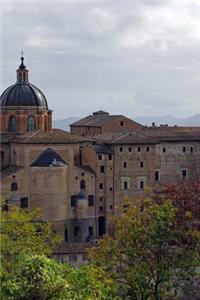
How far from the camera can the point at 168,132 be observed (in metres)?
64.0

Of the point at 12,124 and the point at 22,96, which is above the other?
the point at 22,96

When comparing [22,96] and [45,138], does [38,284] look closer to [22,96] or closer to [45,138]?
[45,138]

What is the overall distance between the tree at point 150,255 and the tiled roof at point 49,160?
70.9ft

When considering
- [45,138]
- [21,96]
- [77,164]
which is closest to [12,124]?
[21,96]

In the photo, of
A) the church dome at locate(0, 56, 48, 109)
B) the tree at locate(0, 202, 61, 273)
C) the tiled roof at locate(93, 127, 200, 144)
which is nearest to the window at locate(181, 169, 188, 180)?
the tiled roof at locate(93, 127, 200, 144)

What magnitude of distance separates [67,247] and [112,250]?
15.0 m

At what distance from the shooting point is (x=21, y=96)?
6344 cm

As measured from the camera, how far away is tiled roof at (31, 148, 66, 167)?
56969mm

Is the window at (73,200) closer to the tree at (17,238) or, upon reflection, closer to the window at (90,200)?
the window at (90,200)

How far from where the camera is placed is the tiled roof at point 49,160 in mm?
56969

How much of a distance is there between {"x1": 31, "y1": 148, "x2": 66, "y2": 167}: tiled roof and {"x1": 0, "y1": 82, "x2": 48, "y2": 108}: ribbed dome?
6579 millimetres

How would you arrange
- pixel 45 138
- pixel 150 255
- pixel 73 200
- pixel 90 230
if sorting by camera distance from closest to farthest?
pixel 150 255 → pixel 45 138 → pixel 73 200 → pixel 90 230

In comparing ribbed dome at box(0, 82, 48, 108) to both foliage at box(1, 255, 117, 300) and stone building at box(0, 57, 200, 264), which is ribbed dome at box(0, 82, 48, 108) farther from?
Answer: foliage at box(1, 255, 117, 300)

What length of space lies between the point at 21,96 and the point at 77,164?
632 cm
